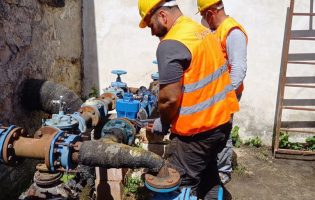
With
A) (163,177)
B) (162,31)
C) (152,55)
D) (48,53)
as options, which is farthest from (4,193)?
(152,55)

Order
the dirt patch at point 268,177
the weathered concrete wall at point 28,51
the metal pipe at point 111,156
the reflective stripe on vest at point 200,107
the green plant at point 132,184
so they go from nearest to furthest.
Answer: the metal pipe at point 111,156, the reflective stripe on vest at point 200,107, the weathered concrete wall at point 28,51, the green plant at point 132,184, the dirt patch at point 268,177

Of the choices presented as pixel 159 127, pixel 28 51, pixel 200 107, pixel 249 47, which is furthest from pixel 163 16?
pixel 249 47

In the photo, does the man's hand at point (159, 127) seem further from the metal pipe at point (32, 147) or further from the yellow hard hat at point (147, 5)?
the metal pipe at point (32, 147)

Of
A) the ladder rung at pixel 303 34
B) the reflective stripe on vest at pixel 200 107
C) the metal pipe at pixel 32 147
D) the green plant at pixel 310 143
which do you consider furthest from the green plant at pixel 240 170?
the metal pipe at pixel 32 147

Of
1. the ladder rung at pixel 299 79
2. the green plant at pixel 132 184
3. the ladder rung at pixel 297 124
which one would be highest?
the ladder rung at pixel 299 79

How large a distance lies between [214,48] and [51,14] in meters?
2.64

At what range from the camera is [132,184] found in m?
4.04

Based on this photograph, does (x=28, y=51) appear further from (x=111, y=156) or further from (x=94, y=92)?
(x=111, y=156)

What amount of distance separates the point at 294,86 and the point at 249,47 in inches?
33.5

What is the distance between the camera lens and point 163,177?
2.25 m

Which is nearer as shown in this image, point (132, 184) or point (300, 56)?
point (132, 184)

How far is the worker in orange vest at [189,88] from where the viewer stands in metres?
2.42

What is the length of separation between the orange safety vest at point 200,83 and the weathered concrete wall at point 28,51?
6.16ft

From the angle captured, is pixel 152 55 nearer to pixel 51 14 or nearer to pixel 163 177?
pixel 51 14
